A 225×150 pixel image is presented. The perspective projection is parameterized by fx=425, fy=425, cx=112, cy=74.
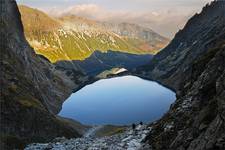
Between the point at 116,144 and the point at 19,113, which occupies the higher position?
the point at 19,113

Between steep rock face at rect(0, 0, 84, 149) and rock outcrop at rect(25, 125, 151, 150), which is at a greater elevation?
steep rock face at rect(0, 0, 84, 149)

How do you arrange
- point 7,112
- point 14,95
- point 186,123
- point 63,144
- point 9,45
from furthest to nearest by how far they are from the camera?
point 9,45 → point 14,95 → point 7,112 → point 63,144 → point 186,123

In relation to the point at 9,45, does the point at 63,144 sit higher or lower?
lower

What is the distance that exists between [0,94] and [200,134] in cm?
9328

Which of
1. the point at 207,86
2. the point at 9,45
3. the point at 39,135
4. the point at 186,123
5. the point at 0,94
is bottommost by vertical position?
the point at 186,123

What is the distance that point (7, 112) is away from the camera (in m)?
121

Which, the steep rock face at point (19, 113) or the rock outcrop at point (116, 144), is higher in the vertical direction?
the steep rock face at point (19, 113)

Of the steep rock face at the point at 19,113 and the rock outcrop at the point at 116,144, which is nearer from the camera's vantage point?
the rock outcrop at the point at 116,144

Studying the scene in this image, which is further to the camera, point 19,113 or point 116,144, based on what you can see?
point 19,113

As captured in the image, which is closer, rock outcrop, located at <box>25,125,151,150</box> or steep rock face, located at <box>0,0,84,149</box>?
rock outcrop, located at <box>25,125,151,150</box>

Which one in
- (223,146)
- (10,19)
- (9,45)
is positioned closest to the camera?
(223,146)

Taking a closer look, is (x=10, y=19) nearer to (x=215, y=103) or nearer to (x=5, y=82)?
(x=5, y=82)

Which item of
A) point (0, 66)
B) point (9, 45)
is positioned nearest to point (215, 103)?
point (0, 66)

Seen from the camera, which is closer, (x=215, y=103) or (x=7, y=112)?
→ (x=215, y=103)
